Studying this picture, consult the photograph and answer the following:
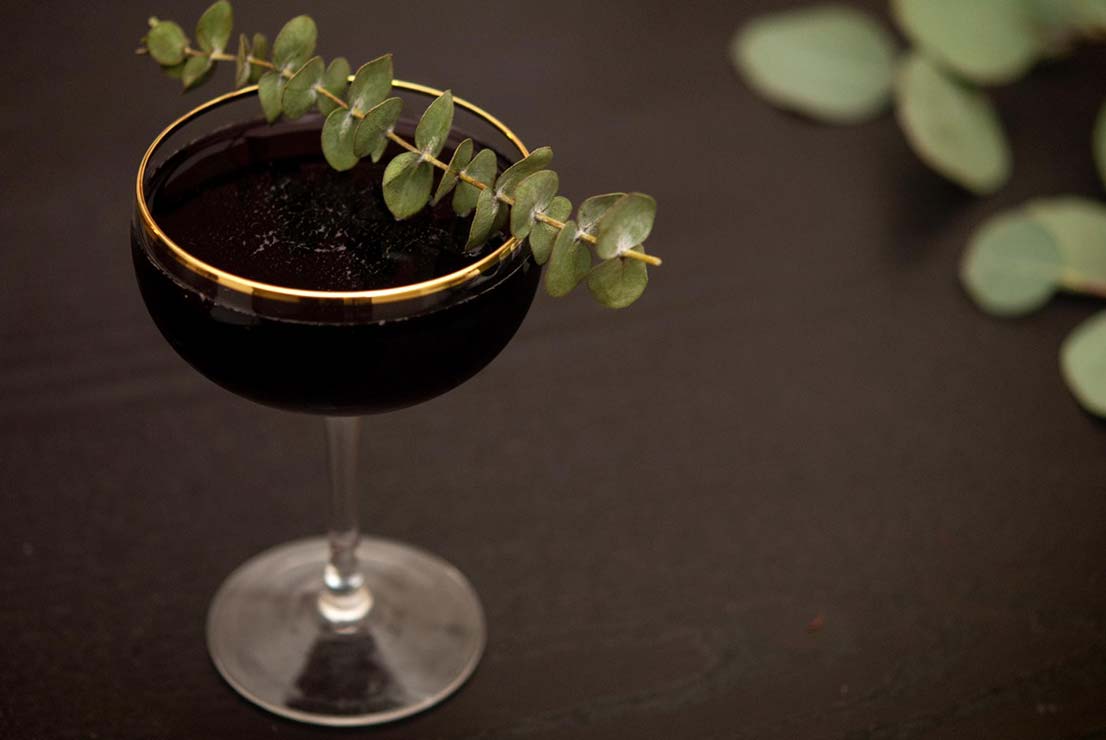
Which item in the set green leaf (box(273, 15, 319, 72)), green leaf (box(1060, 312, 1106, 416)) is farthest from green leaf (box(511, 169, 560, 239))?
green leaf (box(1060, 312, 1106, 416))

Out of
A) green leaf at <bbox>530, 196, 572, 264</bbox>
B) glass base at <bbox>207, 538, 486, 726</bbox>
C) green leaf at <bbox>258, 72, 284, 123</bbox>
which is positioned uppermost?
green leaf at <bbox>258, 72, 284, 123</bbox>

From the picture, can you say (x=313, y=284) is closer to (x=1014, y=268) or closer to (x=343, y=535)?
(x=343, y=535)

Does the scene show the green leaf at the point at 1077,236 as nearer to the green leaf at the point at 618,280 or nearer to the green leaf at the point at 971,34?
the green leaf at the point at 971,34

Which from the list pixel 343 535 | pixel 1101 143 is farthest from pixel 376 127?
pixel 1101 143

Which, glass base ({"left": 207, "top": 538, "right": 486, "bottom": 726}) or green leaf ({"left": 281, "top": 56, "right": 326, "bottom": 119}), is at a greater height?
green leaf ({"left": 281, "top": 56, "right": 326, "bottom": 119})

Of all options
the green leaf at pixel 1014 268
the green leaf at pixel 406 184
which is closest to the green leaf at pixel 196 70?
the green leaf at pixel 406 184

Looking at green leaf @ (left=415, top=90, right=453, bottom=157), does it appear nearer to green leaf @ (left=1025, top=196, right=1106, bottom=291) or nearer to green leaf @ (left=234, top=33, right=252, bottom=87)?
green leaf @ (left=234, top=33, right=252, bottom=87)

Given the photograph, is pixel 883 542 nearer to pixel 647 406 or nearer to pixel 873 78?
pixel 647 406
